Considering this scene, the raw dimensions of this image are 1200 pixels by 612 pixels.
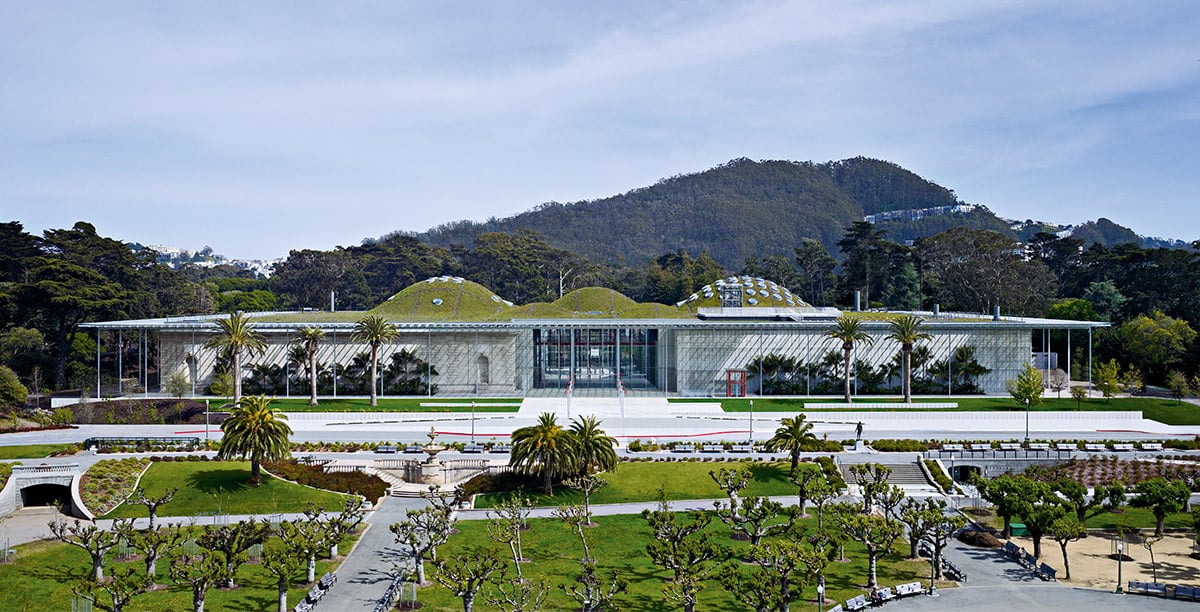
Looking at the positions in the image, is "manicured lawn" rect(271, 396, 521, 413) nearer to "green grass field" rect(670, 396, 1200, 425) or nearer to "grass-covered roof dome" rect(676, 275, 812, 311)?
"green grass field" rect(670, 396, 1200, 425)

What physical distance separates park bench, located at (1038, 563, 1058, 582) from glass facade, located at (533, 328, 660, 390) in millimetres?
46031

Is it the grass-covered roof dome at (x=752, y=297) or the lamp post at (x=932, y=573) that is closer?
the lamp post at (x=932, y=573)

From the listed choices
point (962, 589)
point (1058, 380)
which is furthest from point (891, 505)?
point (1058, 380)

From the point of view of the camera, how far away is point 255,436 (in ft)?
148

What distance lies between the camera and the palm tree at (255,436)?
4509cm

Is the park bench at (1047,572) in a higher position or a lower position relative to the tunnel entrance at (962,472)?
lower

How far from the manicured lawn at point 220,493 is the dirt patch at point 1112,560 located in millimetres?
33369

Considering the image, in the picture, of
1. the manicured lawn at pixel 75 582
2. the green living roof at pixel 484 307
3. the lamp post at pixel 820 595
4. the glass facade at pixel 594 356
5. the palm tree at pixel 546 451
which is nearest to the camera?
the lamp post at pixel 820 595

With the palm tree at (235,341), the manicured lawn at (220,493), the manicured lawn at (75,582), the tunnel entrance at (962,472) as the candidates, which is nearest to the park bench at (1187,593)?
the tunnel entrance at (962,472)

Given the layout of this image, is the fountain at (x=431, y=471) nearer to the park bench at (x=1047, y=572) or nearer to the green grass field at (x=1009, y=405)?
the green grass field at (x=1009, y=405)

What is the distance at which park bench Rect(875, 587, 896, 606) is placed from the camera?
32.6m

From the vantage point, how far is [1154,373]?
3290 inches

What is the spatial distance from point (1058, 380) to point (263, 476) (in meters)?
67.3

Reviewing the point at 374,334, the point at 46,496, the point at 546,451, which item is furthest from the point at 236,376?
the point at 546,451
